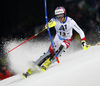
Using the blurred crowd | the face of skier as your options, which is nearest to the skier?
the face of skier

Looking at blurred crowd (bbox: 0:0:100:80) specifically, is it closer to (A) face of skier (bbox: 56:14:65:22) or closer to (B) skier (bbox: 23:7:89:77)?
(B) skier (bbox: 23:7:89:77)

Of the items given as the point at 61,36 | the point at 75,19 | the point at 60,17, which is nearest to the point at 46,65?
the point at 61,36

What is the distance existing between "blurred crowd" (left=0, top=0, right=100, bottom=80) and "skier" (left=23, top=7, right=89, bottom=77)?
Result: 3.33 m

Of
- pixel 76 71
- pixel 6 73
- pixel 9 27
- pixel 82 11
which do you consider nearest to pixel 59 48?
pixel 76 71

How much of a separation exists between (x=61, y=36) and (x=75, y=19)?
14.5 feet

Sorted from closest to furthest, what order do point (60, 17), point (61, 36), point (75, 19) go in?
point (60, 17)
point (61, 36)
point (75, 19)

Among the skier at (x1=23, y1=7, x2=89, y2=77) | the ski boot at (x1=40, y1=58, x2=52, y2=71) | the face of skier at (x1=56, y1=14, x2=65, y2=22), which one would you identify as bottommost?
the ski boot at (x1=40, y1=58, x2=52, y2=71)

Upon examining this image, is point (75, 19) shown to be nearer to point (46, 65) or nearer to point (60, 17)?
point (60, 17)

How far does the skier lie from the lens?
5184 millimetres

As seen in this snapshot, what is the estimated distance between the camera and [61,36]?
5594 millimetres

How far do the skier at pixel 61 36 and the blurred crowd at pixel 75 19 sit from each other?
333 cm

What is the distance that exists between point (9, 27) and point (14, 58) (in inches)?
97.4

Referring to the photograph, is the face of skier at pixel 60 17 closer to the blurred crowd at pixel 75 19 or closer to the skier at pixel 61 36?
the skier at pixel 61 36

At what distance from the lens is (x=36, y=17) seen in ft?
32.1
